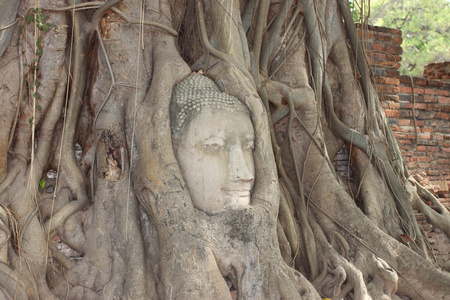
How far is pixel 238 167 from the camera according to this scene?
2.91 m

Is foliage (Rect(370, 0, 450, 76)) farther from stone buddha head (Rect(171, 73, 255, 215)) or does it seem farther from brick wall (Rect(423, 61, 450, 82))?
stone buddha head (Rect(171, 73, 255, 215))

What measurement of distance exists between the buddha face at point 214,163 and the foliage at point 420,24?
9.57 m

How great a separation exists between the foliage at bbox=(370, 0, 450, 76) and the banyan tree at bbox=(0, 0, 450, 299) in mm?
8851

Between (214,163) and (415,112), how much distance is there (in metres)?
3.28

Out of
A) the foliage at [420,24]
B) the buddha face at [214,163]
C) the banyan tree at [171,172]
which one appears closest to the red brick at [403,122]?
the banyan tree at [171,172]

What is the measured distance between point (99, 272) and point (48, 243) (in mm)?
331

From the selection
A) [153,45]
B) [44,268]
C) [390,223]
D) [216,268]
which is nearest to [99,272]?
[44,268]

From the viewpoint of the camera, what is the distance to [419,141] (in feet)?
17.8

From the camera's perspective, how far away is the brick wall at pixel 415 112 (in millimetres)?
5109

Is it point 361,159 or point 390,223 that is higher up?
point 361,159

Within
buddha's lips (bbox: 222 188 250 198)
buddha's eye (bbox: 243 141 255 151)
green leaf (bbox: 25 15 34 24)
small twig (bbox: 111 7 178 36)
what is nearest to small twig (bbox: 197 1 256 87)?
small twig (bbox: 111 7 178 36)

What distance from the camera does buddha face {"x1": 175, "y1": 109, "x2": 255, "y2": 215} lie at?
2.91 meters

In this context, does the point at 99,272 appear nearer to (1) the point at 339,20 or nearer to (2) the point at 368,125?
(2) the point at 368,125

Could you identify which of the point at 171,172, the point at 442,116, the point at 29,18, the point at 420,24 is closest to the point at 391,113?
the point at 442,116
